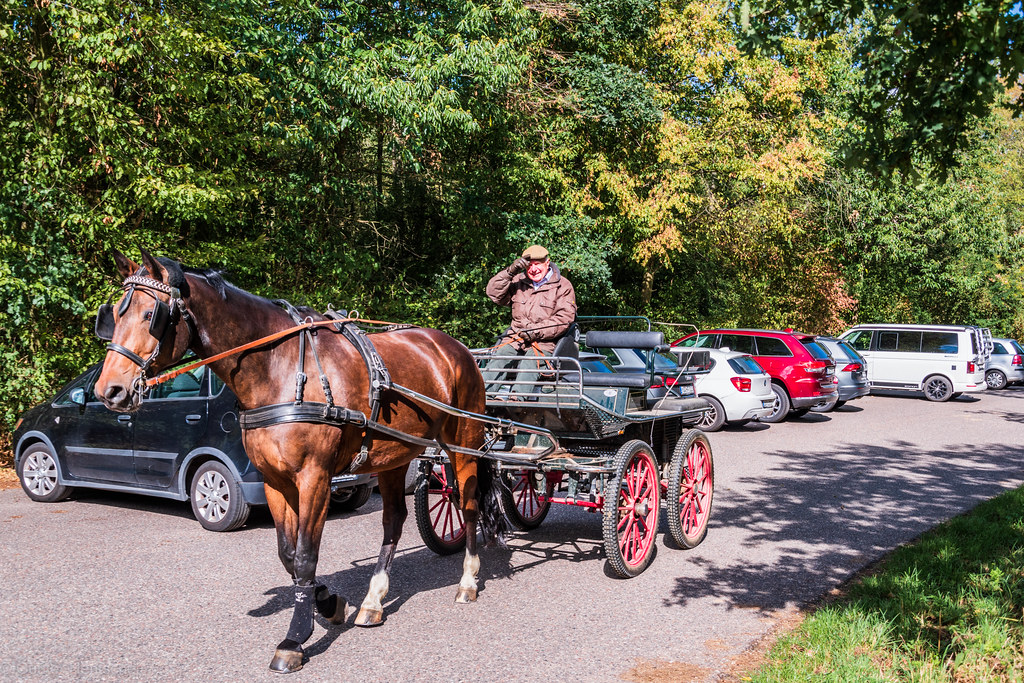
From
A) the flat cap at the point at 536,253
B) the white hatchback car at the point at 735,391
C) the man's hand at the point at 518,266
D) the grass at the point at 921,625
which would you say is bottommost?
the grass at the point at 921,625

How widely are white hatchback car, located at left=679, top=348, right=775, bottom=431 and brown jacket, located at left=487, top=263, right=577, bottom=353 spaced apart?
9.12 metres

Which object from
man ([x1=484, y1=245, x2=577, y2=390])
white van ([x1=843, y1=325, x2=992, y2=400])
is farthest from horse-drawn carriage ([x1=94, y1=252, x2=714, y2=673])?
white van ([x1=843, y1=325, x2=992, y2=400])

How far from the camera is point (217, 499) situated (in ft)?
26.8

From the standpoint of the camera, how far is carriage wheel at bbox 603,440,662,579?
6.43 meters

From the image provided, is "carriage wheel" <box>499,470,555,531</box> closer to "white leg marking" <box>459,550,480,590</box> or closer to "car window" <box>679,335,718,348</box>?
"white leg marking" <box>459,550,480,590</box>

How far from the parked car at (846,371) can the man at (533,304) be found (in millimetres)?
13922

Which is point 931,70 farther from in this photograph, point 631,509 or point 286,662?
point 286,662

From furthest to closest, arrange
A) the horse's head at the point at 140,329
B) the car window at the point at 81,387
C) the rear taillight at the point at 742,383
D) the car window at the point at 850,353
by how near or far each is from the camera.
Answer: the car window at the point at 850,353 → the rear taillight at the point at 742,383 → the car window at the point at 81,387 → the horse's head at the point at 140,329

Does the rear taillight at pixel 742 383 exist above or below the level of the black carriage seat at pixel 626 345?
below

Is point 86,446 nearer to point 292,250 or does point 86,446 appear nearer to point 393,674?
point 393,674

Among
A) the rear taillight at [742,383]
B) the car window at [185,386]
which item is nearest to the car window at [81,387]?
the car window at [185,386]

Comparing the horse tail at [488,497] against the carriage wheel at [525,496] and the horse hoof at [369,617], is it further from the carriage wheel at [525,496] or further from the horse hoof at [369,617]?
the horse hoof at [369,617]

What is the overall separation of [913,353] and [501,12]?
1606 cm

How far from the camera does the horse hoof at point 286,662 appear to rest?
472cm
